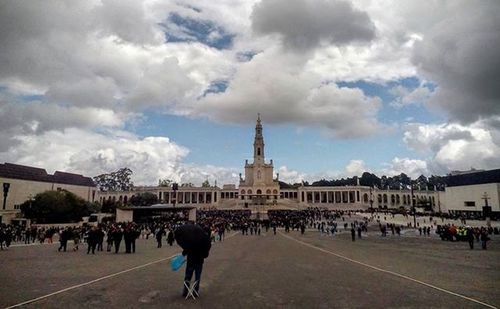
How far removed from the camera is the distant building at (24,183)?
7612cm

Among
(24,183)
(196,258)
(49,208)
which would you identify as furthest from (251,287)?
(24,183)

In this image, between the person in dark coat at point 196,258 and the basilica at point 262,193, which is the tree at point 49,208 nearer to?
the basilica at point 262,193

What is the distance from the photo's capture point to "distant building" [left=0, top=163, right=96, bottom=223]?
76125mm

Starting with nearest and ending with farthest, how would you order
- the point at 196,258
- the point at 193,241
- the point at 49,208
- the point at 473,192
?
1. the point at 193,241
2. the point at 196,258
3. the point at 49,208
4. the point at 473,192

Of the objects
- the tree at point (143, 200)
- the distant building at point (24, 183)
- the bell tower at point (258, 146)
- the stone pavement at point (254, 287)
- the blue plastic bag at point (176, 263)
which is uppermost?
the bell tower at point (258, 146)

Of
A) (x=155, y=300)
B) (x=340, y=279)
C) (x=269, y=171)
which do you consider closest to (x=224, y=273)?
(x=340, y=279)

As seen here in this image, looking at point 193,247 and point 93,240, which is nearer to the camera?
point 193,247

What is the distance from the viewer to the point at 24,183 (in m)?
83.2

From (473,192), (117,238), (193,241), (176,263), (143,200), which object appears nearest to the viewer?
(193,241)

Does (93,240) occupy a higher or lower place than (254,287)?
higher

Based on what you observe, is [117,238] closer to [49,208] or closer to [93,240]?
[93,240]

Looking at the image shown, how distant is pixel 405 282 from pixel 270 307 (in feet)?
17.5

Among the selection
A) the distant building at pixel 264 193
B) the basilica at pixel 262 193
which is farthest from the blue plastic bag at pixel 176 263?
the distant building at pixel 264 193

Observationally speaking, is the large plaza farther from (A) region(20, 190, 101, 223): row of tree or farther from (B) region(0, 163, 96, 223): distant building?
(B) region(0, 163, 96, 223): distant building
